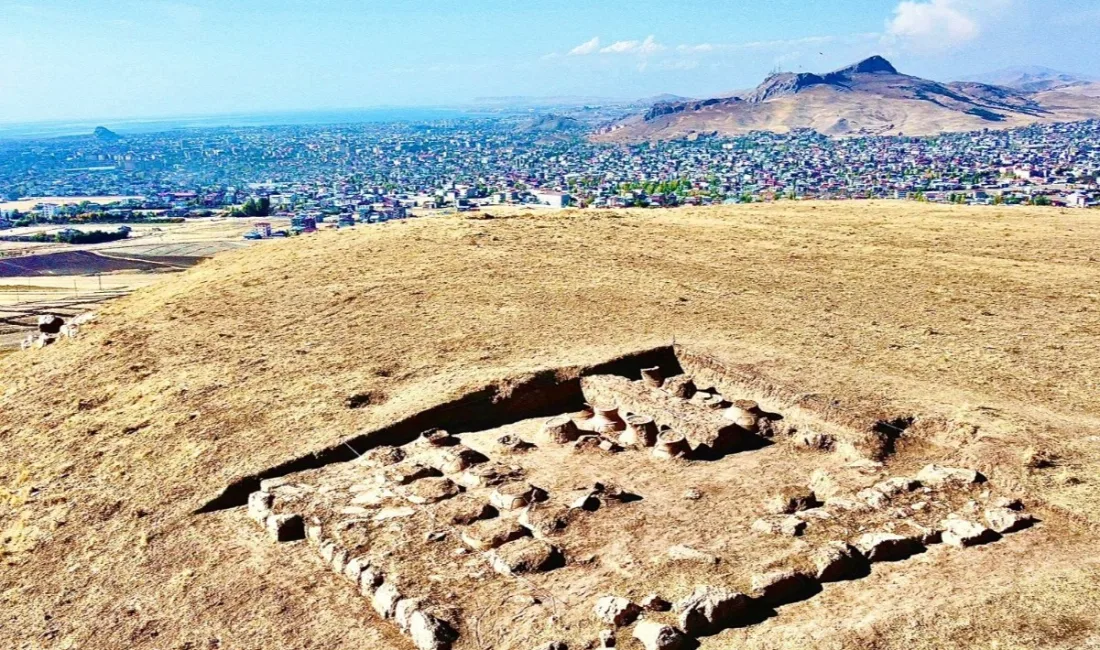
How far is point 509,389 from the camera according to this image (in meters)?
16.2

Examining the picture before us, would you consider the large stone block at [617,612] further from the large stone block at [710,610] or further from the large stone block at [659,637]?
the large stone block at [710,610]

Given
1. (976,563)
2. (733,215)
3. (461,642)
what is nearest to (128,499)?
(461,642)

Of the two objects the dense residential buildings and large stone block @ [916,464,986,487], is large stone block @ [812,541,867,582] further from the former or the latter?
the dense residential buildings

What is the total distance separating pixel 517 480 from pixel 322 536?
9.57 ft

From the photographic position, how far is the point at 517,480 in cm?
1296

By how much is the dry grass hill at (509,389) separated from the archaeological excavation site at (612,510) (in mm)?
153

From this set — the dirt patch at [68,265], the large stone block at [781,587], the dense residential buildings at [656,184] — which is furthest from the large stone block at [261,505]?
the dense residential buildings at [656,184]

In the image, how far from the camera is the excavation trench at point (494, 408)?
13.9m

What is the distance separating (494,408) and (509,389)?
0.46m

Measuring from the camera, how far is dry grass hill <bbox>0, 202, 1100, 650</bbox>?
397 inches

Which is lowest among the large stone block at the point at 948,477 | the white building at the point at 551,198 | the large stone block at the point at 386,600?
the white building at the point at 551,198

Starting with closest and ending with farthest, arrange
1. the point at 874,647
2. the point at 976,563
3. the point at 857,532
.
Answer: the point at 874,647, the point at 976,563, the point at 857,532

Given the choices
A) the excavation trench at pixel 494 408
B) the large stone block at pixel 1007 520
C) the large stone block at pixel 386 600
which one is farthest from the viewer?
the excavation trench at pixel 494 408

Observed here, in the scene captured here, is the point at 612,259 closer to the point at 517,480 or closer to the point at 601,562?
the point at 517,480
